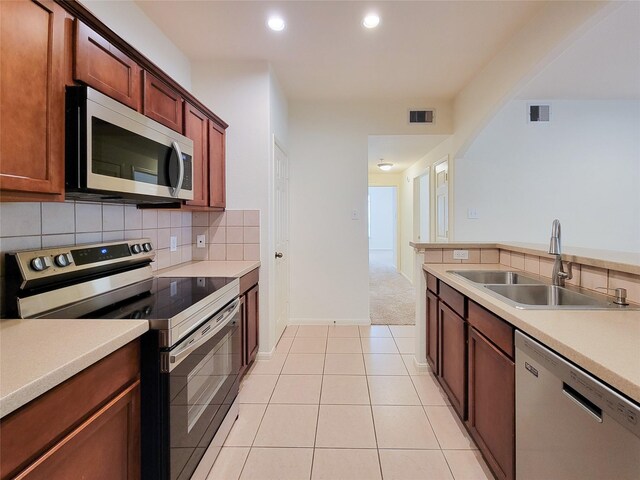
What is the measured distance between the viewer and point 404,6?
211 centimetres

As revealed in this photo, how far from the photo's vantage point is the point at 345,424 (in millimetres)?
1945

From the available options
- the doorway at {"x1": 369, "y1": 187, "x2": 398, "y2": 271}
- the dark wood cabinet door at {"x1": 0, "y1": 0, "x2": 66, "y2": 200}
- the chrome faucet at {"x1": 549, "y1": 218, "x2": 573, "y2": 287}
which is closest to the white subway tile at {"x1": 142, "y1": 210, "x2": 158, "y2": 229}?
the dark wood cabinet door at {"x1": 0, "y1": 0, "x2": 66, "y2": 200}

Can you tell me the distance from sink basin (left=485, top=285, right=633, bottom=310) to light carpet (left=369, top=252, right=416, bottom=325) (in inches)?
81.3

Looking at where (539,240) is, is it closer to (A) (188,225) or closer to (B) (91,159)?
(A) (188,225)

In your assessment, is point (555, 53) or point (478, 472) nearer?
point (478, 472)

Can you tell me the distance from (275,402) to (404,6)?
9.13 feet

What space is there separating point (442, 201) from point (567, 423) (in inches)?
142

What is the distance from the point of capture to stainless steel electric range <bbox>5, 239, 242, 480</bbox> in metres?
1.16

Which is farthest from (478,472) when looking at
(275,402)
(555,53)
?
(555,53)

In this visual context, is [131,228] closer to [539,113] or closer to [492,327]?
[492,327]

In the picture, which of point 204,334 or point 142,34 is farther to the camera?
point 142,34

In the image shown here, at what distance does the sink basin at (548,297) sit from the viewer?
55.8 inches

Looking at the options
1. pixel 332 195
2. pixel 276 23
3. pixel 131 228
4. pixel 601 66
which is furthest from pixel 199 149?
pixel 601 66

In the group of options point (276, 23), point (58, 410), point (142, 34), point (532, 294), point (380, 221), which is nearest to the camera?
point (58, 410)
